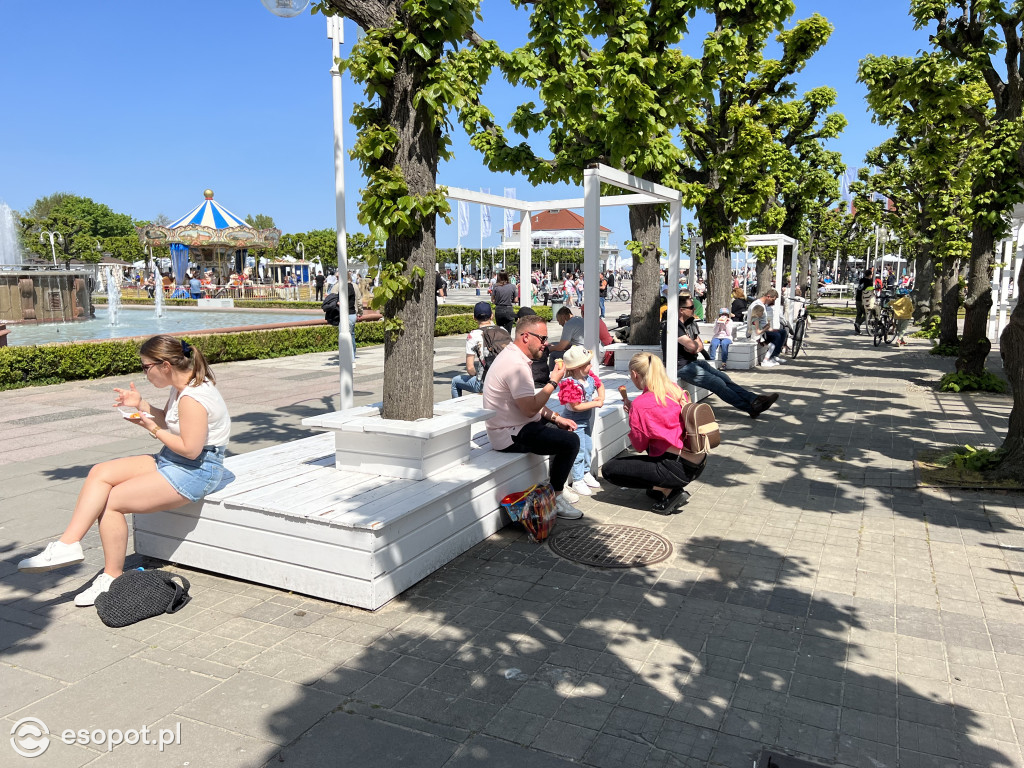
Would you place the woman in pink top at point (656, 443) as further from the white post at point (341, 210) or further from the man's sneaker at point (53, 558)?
the man's sneaker at point (53, 558)

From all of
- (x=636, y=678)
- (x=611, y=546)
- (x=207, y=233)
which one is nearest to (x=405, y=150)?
(x=611, y=546)

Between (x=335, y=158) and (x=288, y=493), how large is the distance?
434 cm

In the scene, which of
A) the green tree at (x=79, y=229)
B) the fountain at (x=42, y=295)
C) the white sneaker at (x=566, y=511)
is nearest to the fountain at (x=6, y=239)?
the fountain at (x=42, y=295)

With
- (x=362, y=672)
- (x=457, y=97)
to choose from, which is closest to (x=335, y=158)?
(x=457, y=97)

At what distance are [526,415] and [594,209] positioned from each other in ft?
9.21

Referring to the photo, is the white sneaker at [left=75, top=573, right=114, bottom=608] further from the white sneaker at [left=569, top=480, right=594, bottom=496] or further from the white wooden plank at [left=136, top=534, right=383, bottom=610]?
the white sneaker at [left=569, top=480, right=594, bottom=496]

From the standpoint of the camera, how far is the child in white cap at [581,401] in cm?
617

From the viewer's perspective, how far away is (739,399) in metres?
9.45

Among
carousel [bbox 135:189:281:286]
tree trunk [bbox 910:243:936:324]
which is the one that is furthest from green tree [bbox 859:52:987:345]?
carousel [bbox 135:189:281:286]

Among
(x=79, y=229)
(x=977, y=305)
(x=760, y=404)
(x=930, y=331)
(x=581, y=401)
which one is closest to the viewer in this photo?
(x=581, y=401)

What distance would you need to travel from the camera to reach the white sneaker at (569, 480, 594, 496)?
6.53 metres

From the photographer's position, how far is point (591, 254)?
7762 millimetres

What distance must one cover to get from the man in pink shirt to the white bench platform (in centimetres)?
30

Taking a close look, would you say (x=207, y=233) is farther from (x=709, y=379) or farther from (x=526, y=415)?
(x=526, y=415)
